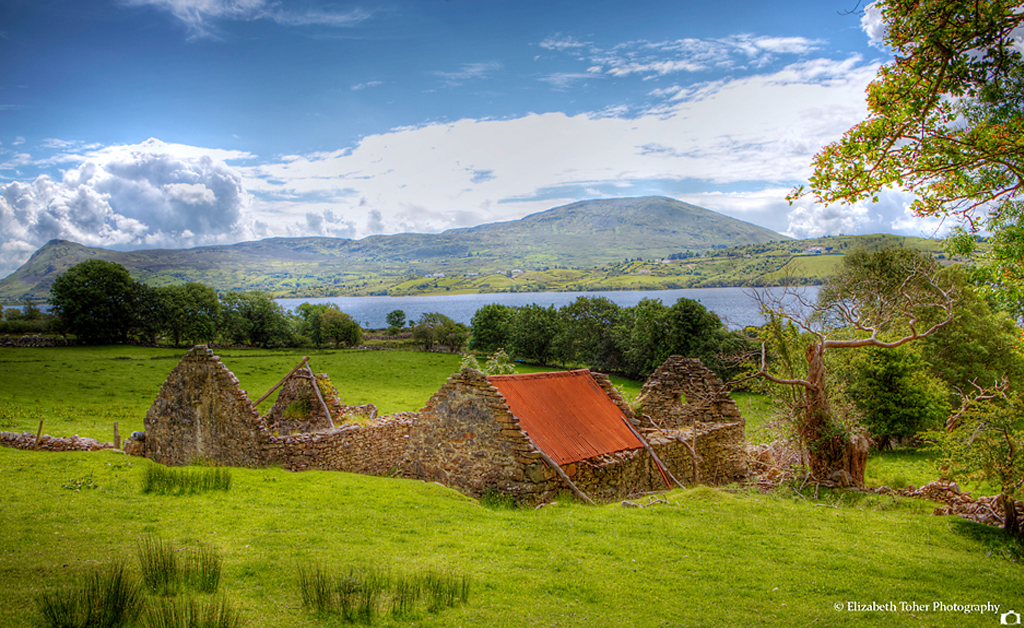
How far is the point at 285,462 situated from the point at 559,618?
453 inches

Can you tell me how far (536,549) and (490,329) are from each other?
200ft

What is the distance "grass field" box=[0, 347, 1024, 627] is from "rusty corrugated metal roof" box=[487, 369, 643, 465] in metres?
1.68

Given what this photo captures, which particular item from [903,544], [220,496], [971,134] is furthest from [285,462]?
[971,134]

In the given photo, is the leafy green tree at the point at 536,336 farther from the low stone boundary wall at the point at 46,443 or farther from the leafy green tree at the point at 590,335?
the low stone boundary wall at the point at 46,443

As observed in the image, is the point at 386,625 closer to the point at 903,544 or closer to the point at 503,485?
the point at 503,485

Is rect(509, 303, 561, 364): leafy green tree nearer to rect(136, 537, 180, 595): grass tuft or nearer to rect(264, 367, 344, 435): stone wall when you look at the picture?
rect(264, 367, 344, 435): stone wall

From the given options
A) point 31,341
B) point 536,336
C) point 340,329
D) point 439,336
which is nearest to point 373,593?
point 536,336

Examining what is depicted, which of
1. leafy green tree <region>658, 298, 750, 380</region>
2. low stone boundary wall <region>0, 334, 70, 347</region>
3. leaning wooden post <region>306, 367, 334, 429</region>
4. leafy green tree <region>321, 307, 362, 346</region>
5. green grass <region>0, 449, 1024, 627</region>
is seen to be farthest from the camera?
leafy green tree <region>321, 307, 362, 346</region>

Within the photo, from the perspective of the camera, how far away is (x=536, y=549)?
8.20m

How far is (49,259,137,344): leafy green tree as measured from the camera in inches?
1973

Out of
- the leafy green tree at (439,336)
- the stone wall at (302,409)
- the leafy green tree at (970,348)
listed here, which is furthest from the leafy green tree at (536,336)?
the stone wall at (302,409)

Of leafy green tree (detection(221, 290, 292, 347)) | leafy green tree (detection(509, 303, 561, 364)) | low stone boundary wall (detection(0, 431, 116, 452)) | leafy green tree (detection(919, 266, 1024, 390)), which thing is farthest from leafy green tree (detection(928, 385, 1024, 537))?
leafy green tree (detection(221, 290, 292, 347))

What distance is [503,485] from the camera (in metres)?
11.4

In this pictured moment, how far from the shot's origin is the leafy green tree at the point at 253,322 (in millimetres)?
63562
